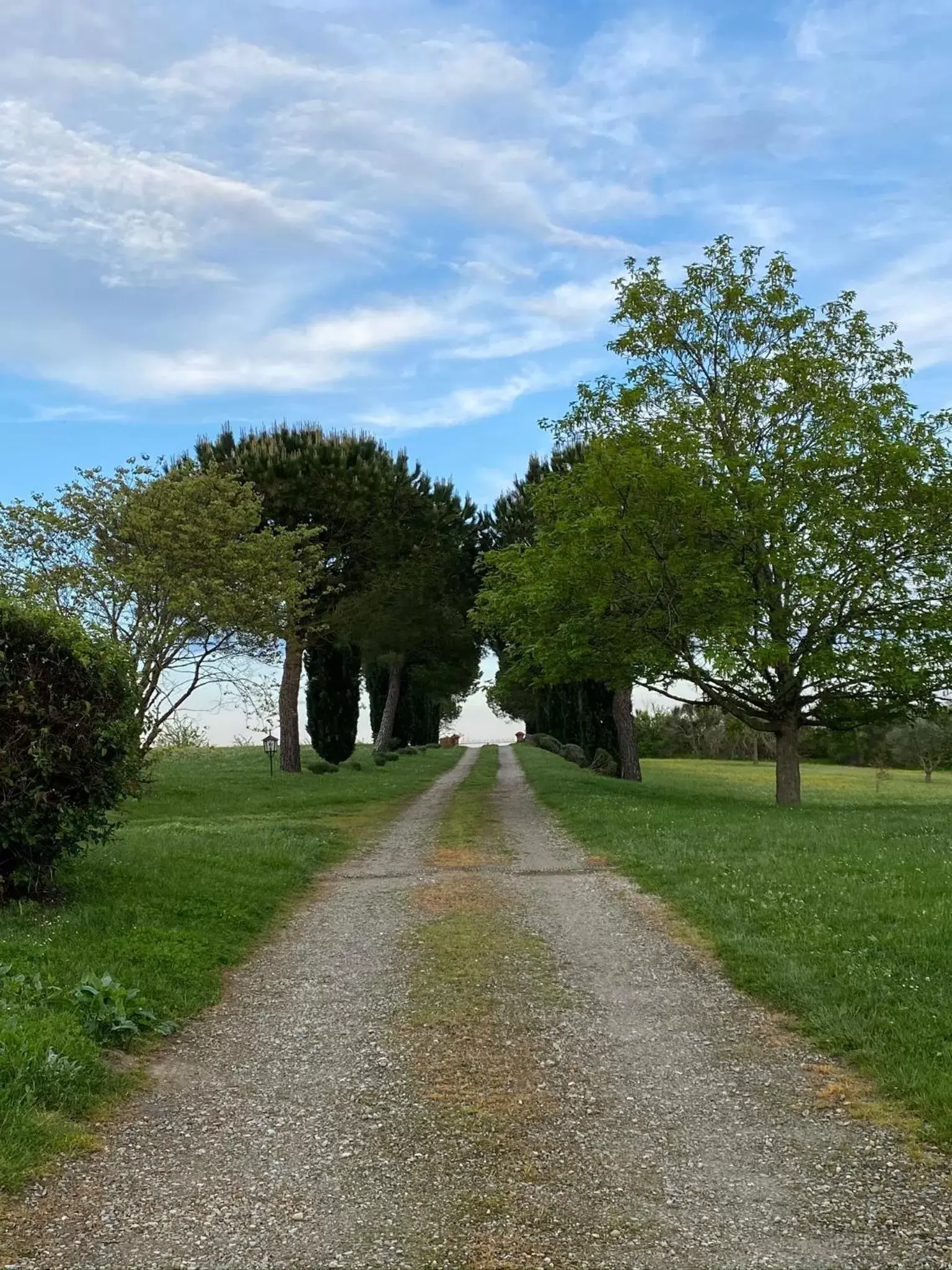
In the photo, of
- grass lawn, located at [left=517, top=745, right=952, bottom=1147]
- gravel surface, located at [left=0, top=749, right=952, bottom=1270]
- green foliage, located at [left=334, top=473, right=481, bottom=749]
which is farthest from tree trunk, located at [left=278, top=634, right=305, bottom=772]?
gravel surface, located at [left=0, top=749, right=952, bottom=1270]

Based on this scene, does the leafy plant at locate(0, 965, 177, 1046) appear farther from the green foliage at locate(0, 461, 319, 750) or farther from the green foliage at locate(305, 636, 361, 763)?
the green foliage at locate(305, 636, 361, 763)

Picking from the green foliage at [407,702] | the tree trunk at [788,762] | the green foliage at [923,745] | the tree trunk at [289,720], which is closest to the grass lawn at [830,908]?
the tree trunk at [788,762]

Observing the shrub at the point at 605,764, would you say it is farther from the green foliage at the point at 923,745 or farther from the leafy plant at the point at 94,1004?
the leafy plant at the point at 94,1004

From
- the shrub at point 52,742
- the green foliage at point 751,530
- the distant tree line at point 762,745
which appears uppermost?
the green foliage at point 751,530

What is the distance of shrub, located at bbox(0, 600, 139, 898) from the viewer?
784 centimetres

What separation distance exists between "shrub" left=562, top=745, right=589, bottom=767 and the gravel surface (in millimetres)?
34929

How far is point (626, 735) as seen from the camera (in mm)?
29938

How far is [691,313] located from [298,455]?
12787mm

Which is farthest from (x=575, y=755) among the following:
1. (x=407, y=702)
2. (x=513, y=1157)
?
(x=513, y=1157)

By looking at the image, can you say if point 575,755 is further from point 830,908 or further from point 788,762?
point 830,908

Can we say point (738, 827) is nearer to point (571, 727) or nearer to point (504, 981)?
point (504, 981)

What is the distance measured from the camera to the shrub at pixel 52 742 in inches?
309

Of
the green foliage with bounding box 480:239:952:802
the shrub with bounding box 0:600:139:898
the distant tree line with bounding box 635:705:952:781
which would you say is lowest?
the distant tree line with bounding box 635:705:952:781

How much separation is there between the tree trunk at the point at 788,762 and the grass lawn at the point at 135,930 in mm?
10288
